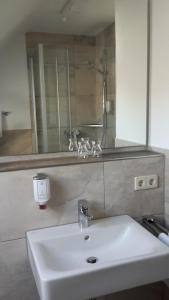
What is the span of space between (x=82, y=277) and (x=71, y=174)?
531mm

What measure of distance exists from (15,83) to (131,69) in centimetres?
75

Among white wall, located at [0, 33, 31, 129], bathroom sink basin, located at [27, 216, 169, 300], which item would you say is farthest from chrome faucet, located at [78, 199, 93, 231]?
white wall, located at [0, 33, 31, 129]

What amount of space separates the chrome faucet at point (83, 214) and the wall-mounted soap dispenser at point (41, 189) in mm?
183

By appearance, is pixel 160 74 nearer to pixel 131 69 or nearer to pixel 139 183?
pixel 131 69

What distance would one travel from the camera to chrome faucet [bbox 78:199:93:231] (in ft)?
4.44

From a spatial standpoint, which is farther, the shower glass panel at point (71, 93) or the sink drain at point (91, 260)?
the shower glass panel at point (71, 93)

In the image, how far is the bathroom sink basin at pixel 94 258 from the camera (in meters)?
0.99

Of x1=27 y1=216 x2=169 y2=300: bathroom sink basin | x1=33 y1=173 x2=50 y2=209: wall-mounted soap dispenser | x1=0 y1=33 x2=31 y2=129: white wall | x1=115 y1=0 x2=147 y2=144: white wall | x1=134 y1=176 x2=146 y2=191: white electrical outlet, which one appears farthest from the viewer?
x1=115 y1=0 x2=147 y2=144: white wall

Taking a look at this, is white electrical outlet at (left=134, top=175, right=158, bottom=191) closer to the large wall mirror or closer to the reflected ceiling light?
the large wall mirror

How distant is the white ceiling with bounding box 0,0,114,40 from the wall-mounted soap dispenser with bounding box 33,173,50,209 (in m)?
0.80

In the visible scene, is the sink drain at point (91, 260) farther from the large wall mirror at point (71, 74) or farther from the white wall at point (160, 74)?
the white wall at point (160, 74)

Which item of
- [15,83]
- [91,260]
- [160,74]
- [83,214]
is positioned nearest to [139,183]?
[83,214]

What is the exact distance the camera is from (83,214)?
1354mm

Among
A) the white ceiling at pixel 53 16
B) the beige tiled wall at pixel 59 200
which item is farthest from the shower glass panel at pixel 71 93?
the beige tiled wall at pixel 59 200
